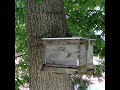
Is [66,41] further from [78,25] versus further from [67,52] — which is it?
[78,25]

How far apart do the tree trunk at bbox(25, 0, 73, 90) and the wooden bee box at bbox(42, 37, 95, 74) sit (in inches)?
11.9

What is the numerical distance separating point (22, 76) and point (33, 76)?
907 mm

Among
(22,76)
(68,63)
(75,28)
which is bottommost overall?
(22,76)

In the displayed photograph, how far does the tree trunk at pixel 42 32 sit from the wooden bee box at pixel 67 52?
30cm

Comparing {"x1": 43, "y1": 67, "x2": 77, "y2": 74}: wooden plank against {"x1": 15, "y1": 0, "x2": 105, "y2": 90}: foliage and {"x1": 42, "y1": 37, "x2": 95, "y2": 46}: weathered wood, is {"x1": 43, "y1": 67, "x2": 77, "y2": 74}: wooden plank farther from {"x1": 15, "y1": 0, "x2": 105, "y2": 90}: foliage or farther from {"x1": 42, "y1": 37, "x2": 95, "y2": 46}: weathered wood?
{"x1": 15, "y1": 0, "x2": 105, "y2": 90}: foliage

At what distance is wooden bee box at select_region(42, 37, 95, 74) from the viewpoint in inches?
95.0

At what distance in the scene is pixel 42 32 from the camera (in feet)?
9.35

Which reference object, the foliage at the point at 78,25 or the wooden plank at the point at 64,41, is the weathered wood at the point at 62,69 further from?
the foliage at the point at 78,25

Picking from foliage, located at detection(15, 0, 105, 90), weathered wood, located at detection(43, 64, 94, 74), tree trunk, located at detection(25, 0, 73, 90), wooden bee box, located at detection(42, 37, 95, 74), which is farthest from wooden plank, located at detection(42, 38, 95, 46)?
foliage, located at detection(15, 0, 105, 90)

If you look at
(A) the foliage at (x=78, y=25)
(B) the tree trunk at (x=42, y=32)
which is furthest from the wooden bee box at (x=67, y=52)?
(A) the foliage at (x=78, y=25)

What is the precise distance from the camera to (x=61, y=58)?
8.28ft
